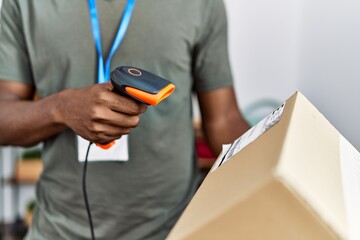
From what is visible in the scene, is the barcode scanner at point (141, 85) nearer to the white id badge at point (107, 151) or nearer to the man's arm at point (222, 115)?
the white id badge at point (107, 151)

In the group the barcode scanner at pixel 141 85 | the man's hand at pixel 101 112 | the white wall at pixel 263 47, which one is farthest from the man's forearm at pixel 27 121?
the white wall at pixel 263 47

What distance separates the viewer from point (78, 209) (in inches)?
50.9

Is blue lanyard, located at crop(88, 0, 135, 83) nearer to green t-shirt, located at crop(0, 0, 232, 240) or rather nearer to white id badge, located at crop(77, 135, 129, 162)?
green t-shirt, located at crop(0, 0, 232, 240)

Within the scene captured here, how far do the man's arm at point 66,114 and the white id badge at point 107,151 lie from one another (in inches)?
2.7

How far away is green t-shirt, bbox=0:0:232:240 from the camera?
4.14ft

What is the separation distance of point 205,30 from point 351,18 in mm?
351

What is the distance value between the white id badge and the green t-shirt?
0.03 meters

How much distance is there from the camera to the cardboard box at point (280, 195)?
522 millimetres

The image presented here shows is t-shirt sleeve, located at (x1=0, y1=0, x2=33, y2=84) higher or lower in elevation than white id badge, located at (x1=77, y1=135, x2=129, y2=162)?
higher

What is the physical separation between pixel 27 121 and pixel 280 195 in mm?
807

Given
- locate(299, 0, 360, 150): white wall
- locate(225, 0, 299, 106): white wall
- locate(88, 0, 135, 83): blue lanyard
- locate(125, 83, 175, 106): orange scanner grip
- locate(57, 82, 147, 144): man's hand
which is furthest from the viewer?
locate(225, 0, 299, 106): white wall

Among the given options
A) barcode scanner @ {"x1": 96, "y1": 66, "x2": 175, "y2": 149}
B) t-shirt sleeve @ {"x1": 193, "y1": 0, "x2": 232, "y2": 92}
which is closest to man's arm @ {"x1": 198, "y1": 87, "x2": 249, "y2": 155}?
t-shirt sleeve @ {"x1": 193, "y1": 0, "x2": 232, "y2": 92}

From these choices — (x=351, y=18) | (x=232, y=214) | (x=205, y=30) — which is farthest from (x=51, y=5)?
(x=232, y=214)

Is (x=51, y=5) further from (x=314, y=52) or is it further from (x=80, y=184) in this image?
(x=314, y=52)
